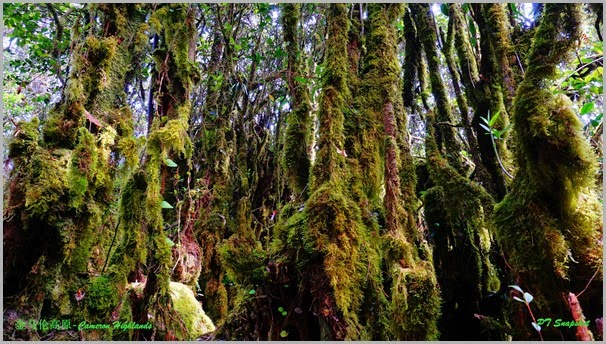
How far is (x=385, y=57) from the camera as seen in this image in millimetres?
3342

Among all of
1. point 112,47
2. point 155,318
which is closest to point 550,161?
point 155,318

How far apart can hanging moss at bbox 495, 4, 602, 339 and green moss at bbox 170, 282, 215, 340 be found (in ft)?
9.44

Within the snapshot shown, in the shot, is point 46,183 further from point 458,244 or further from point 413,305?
point 458,244

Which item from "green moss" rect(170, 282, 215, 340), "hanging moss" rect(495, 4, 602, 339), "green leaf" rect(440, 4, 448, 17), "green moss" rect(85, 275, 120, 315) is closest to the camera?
"hanging moss" rect(495, 4, 602, 339)

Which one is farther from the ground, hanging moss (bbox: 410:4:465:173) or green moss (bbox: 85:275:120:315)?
hanging moss (bbox: 410:4:465:173)

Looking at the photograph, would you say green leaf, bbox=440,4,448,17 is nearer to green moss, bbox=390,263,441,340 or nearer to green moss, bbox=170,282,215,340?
green moss, bbox=390,263,441,340

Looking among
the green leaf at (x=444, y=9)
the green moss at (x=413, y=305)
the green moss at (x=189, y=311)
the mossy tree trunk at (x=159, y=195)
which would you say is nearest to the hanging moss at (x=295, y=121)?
the mossy tree trunk at (x=159, y=195)

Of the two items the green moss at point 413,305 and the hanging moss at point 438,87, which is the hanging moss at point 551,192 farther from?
the hanging moss at point 438,87

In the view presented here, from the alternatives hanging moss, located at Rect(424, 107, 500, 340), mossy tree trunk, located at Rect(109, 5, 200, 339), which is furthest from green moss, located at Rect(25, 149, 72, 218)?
hanging moss, located at Rect(424, 107, 500, 340)

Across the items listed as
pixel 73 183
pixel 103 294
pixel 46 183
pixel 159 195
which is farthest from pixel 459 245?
pixel 46 183

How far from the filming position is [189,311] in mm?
3875

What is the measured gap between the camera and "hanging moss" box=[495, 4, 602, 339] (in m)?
2.14

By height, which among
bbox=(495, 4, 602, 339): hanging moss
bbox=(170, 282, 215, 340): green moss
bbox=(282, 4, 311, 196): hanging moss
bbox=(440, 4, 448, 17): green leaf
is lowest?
bbox=(170, 282, 215, 340): green moss

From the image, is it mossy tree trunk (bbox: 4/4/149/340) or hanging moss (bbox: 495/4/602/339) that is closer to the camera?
hanging moss (bbox: 495/4/602/339)
